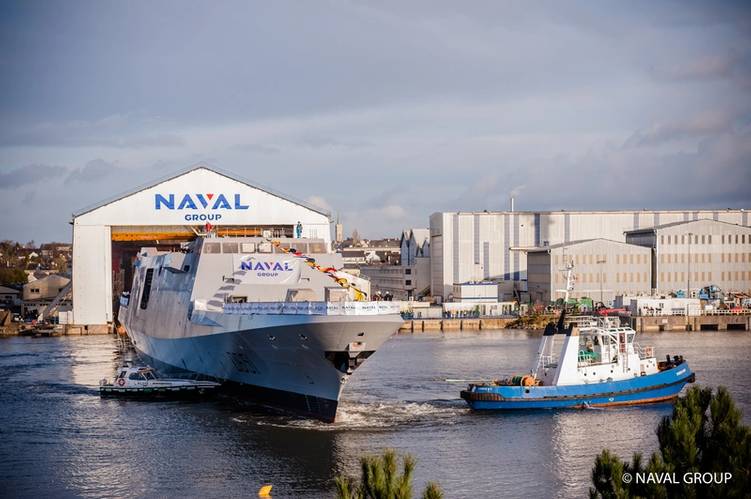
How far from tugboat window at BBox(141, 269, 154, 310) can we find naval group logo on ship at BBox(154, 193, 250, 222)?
1448 centimetres

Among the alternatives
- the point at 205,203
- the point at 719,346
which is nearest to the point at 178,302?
the point at 205,203

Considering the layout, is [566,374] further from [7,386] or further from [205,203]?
[205,203]

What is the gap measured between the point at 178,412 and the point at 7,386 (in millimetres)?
10538

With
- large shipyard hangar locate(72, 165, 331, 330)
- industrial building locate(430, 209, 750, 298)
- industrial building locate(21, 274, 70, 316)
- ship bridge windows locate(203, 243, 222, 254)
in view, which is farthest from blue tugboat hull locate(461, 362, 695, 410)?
industrial building locate(21, 274, 70, 316)

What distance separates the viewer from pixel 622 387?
3372 cm

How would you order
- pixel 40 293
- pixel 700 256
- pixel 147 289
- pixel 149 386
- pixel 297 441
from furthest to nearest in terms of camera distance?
pixel 40 293 < pixel 700 256 < pixel 147 289 < pixel 149 386 < pixel 297 441

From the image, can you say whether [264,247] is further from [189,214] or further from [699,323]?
[699,323]

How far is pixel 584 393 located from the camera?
3316 cm

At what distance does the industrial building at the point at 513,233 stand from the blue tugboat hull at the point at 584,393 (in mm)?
47547

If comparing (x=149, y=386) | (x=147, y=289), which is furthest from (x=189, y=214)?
(x=149, y=386)

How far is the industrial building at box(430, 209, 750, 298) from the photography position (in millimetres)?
82438

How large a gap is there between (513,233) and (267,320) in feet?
183

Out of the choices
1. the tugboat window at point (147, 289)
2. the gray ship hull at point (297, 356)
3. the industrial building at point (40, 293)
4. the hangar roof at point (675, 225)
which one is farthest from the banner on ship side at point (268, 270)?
the industrial building at point (40, 293)

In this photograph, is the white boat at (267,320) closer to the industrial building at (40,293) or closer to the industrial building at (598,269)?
the industrial building at (598,269)
